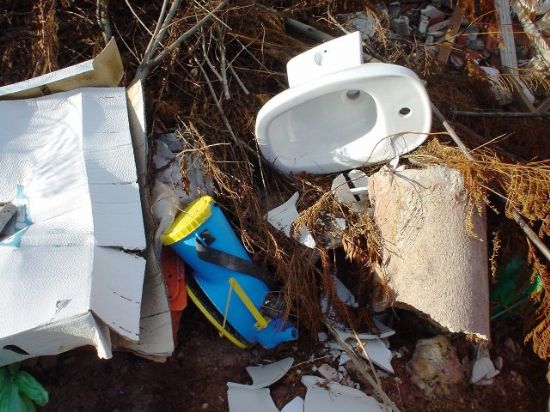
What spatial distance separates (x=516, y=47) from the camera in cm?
305

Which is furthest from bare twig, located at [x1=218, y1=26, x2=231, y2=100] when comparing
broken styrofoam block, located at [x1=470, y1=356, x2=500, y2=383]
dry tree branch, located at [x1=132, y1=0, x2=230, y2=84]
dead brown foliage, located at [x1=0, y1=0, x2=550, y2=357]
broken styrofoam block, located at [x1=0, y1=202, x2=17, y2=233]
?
broken styrofoam block, located at [x1=470, y1=356, x2=500, y2=383]

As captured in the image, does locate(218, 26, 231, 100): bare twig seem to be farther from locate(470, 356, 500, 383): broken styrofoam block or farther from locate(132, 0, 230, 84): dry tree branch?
locate(470, 356, 500, 383): broken styrofoam block

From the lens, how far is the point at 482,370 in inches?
85.3

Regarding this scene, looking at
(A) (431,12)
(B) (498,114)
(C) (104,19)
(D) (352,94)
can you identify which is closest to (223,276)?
(D) (352,94)

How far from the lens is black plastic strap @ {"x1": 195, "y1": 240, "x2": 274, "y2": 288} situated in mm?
1951

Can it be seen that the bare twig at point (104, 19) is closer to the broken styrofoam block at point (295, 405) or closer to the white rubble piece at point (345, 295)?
the white rubble piece at point (345, 295)

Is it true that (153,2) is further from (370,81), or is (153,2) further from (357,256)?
(357,256)

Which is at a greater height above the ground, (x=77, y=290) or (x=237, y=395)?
(x=77, y=290)

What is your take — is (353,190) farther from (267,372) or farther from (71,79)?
(71,79)

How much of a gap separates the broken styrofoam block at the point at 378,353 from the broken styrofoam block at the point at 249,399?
16.0 inches

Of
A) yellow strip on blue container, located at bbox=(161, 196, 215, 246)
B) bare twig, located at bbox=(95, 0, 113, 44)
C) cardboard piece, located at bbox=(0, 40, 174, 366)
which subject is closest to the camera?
cardboard piece, located at bbox=(0, 40, 174, 366)

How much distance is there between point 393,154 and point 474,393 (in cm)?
100

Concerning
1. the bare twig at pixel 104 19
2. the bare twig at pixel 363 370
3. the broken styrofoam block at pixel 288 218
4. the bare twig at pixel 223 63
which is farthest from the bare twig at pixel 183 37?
the bare twig at pixel 363 370

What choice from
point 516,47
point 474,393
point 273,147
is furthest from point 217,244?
point 516,47
